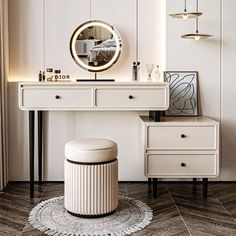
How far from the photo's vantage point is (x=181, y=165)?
3.09m

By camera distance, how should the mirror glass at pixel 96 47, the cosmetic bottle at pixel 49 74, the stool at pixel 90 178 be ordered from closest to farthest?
the stool at pixel 90 178, the cosmetic bottle at pixel 49 74, the mirror glass at pixel 96 47

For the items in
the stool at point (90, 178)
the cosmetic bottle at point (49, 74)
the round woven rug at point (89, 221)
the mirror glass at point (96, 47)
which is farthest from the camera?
the mirror glass at point (96, 47)

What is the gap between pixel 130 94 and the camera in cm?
305

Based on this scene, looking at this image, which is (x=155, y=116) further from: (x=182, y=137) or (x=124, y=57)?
(x=124, y=57)

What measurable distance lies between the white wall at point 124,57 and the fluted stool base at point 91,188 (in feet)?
3.24

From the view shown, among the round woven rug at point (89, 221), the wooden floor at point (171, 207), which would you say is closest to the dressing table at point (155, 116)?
the wooden floor at point (171, 207)

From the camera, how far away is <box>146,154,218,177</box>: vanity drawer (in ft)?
10.1

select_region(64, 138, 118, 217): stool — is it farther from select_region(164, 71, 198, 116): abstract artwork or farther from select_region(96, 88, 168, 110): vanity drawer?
select_region(164, 71, 198, 116): abstract artwork

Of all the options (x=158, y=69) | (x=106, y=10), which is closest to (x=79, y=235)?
(x=158, y=69)

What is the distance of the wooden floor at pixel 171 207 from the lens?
250 cm

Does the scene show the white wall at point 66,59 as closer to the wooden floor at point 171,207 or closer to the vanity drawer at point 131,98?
the wooden floor at point 171,207

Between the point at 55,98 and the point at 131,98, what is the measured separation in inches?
24.0

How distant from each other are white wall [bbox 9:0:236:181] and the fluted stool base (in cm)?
99

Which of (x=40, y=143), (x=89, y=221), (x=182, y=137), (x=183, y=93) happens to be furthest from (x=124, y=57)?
(x=89, y=221)
